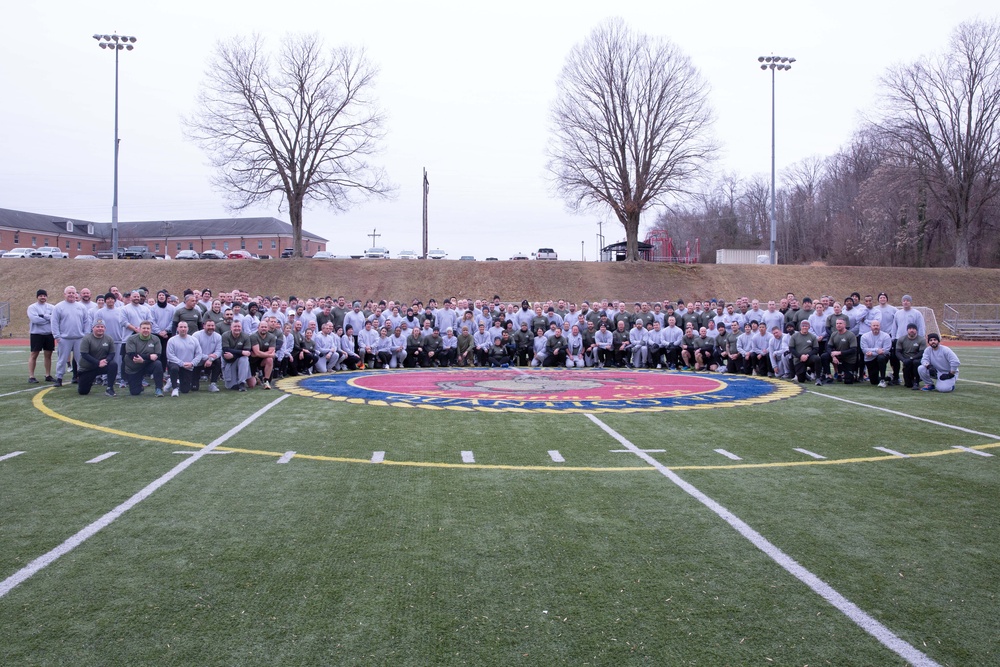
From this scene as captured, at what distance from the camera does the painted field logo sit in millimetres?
12141

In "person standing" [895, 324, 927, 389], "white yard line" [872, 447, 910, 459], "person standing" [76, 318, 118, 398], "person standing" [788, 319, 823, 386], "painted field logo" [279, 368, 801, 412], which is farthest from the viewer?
"person standing" [788, 319, 823, 386]

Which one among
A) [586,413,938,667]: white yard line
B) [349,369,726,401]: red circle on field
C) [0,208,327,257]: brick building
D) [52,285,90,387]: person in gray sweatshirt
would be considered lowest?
[586,413,938,667]: white yard line

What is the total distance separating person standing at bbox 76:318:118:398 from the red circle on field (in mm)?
4617

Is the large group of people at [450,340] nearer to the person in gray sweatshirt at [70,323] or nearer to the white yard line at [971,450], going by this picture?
the person in gray sweatshirt at [70,323]

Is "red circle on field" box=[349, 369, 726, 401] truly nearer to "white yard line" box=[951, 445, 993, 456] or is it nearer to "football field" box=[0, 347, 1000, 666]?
"football field" box=[0, 347, 1000, 666]

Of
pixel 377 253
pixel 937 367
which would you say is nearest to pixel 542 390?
pixel 937 367

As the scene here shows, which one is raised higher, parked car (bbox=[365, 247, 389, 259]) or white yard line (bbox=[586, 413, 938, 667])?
parked car (bbox=[365, 247, 389, 259])

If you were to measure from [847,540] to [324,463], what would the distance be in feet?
16.7

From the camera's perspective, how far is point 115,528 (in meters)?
5.41

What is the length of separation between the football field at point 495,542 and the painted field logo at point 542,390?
6.06 feet

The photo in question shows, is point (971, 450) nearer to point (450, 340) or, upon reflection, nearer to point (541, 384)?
point (541, 384)

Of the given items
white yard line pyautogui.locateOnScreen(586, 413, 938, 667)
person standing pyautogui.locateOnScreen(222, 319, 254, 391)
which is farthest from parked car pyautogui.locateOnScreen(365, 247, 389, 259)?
white yard line pyautogui.locateOnScreen(586, 413, 938, 667)

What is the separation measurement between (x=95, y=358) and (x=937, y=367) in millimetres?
16504

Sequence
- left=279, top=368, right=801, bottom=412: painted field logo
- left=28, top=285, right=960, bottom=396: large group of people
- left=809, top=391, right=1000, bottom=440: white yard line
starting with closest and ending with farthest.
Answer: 1. left=809, top=391, right=1000, bottom=440: white yard line
2. left=279, top=368, right=801, bottom=412: painted field logo
3. left=28, top=285, right=960, bottom=396: large group of people
